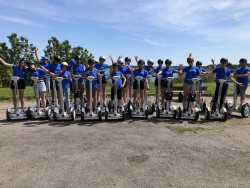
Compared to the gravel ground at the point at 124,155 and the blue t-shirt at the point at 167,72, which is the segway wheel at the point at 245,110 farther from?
the blue t-shirt at the point at 167,72

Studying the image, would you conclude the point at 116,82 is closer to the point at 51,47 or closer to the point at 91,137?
the point at 91,137

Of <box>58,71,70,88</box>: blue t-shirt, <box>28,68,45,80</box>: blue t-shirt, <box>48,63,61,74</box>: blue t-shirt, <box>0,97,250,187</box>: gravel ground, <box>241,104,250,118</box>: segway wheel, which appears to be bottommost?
<box>0,97,250,187</box>: gravel ground

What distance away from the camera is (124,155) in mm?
4230

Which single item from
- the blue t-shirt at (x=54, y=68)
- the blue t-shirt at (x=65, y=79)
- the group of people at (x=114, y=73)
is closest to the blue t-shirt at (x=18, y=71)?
the group of people at (x=114, y=73)

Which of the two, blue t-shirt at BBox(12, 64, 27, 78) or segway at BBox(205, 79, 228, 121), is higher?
blue t-shirt at BBox(12, 64, 27, 78)

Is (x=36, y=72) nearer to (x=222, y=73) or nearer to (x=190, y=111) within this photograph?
(x=190, y=111)

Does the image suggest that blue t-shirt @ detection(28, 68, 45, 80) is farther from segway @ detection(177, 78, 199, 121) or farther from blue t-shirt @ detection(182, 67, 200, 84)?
blue t-shirt @ detection(182, 67, 200, 84)

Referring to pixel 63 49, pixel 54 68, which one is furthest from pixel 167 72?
pixel 63 49

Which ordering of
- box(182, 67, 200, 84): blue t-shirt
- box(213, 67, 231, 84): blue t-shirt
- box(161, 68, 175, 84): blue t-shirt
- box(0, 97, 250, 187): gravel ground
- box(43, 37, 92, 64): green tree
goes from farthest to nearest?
box(43, 37, 92, 64): green tree, box(161, 68, 175, 84): blue t-shirt, box(182, 67, 200, 84): blue t-shirt, box(213, 67, 231, 84): blue t-shirt, box(0, 97, 250, 187): gravel ground

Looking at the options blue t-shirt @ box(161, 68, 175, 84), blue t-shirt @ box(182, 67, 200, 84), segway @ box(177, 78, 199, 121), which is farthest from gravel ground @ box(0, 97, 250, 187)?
blue t-shirt @ box(161, 68, 175, 84)

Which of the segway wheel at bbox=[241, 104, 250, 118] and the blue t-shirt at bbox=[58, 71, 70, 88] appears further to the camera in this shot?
the segway wheel at bbox=[241, 104, 250, 118]

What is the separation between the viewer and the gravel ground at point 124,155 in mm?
3270

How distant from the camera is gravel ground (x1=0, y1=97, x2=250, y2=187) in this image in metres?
3.27

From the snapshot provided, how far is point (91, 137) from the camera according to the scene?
538 centimetres
